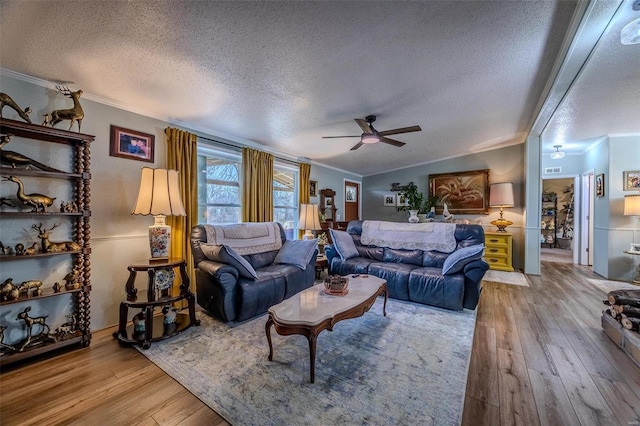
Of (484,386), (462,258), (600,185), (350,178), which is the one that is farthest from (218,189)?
(600,185)

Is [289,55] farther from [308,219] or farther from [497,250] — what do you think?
[497,250]

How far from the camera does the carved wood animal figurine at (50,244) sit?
210 centimetres

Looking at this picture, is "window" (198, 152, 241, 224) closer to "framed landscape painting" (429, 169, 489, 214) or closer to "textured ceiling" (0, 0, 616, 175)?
"textured ceiling" (0, 0, 616, 175)

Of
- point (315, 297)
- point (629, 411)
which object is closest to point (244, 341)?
point (315, 297)

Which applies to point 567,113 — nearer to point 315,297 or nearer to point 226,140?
point 315,297

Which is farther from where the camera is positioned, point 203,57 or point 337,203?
point 337,203

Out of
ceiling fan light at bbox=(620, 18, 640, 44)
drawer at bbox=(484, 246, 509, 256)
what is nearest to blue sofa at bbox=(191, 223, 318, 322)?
ceiling fan light at bbox=(620, 18, 640, 44)

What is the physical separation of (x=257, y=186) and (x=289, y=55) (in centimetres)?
238

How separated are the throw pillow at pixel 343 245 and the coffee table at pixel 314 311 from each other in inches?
55.8

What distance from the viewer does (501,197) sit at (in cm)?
520

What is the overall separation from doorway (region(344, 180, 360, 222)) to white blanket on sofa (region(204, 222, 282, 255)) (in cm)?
324

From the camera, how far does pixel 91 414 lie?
147 centimetres

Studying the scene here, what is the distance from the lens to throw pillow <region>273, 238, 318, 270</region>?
344cm

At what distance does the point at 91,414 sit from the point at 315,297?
1543mm
